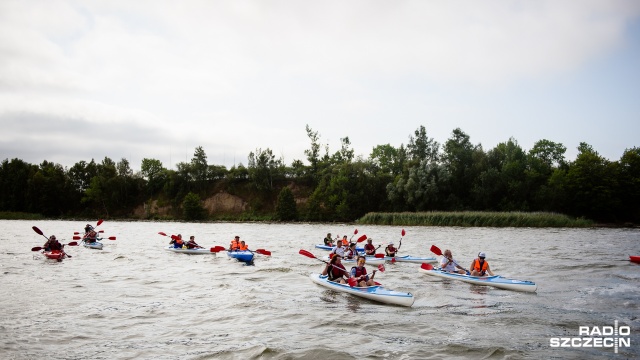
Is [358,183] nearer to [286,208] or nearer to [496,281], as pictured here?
[286,208]

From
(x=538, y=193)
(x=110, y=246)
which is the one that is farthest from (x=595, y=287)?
(x=538, y=193)

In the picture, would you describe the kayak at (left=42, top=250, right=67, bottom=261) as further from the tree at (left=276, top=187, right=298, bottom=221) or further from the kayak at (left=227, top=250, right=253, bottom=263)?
the tree at (left=276, top=187, right=298, bottom=221)

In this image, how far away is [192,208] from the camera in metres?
85.6

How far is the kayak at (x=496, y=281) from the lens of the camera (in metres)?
16.3

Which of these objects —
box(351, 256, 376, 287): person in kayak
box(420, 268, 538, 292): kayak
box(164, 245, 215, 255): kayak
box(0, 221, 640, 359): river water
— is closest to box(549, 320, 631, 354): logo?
box(0, 221, 640, 359): river water

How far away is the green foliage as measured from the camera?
85.4m

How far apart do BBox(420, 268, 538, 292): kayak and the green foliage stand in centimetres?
7135

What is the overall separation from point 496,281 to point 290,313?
7.75 meters

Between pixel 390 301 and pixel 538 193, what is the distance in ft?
195

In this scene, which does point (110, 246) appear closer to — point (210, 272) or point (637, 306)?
point (210, 272)

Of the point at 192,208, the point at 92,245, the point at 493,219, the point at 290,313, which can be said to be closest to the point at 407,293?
the point at 290,313

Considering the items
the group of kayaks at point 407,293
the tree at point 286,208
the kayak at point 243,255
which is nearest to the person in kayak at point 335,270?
the group of kayaks at point 407,293

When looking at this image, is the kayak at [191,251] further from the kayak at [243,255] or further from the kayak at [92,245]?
the kayak at [92,245]

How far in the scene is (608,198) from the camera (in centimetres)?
6297
